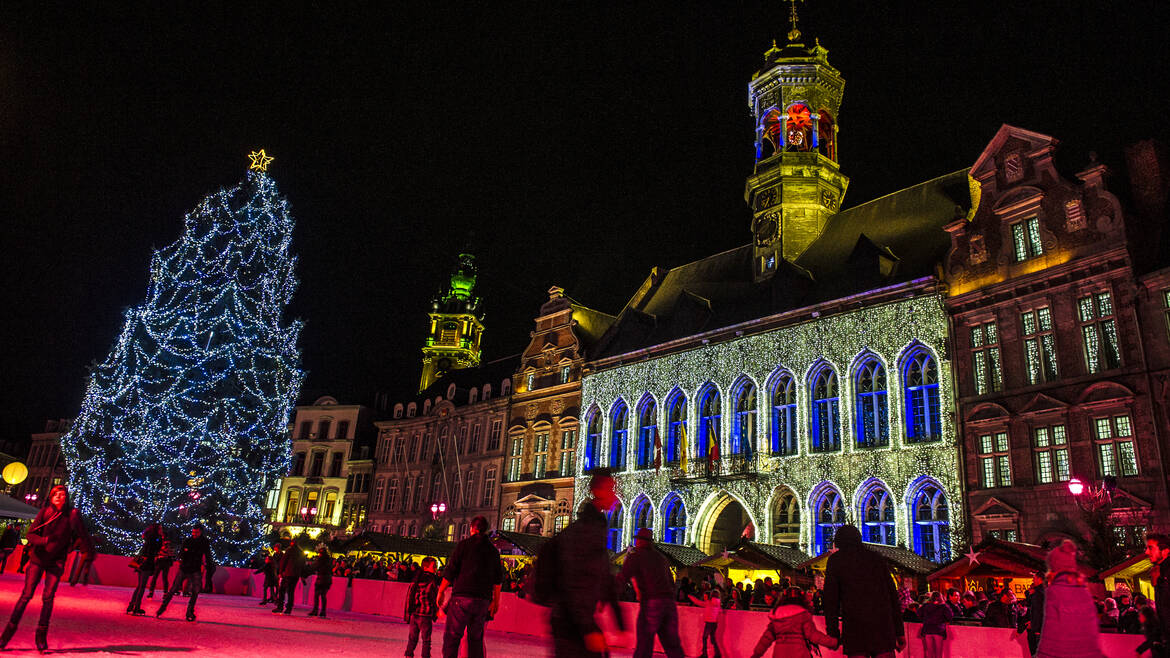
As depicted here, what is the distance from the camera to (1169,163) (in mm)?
23594

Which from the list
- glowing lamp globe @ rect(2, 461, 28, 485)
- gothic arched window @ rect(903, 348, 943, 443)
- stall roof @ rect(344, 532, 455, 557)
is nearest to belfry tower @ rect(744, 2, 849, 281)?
gothic arched window @ rect(903, 348, 943, 443)

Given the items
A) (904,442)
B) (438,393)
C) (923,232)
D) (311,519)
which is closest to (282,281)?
(904,442)

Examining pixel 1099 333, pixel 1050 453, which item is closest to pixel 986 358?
pixel 1099 333

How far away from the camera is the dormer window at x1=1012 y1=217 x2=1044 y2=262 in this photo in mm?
23373

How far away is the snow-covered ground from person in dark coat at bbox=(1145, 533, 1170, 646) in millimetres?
5250

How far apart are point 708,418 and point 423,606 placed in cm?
2284

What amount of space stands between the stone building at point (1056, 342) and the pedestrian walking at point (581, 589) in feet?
60.6

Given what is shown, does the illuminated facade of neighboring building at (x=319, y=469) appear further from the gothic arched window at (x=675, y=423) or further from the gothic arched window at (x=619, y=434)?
the gothic arched window at (x=675, y=423)

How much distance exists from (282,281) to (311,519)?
112ft

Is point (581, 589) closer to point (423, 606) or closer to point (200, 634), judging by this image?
point (423, 606)

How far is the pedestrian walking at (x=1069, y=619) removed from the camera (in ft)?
17.8

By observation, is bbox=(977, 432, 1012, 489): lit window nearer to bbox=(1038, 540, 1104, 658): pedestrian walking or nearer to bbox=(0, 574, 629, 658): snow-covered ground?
bbox=(0, 574, 629, 658): snow-covered ground

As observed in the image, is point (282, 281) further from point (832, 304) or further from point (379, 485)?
point (379, 485)

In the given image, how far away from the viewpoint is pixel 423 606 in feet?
33.1
